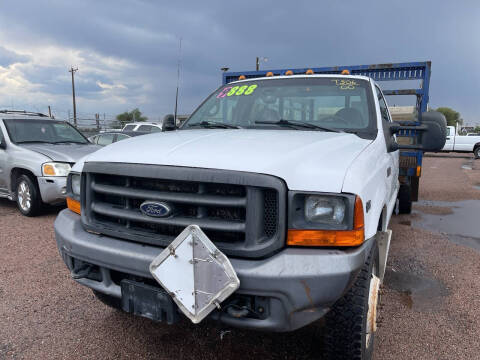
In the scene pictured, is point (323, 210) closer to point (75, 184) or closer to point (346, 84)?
point (75, 184)

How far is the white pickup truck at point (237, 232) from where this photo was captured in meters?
1.75

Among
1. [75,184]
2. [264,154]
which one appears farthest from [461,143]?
[75,184]

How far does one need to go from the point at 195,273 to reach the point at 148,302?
1.30ft

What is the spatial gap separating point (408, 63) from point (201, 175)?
5161mm

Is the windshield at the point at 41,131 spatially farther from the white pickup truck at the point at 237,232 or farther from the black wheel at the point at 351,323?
the black wheel at the point at 351,323

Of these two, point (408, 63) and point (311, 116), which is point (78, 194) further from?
Result: point (408, 63)

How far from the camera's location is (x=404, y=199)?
6.36 metres

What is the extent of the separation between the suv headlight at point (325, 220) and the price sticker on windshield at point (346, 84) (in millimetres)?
1747

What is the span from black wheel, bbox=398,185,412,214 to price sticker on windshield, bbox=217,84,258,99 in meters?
3.66

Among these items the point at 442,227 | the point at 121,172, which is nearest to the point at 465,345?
the point at 121,172

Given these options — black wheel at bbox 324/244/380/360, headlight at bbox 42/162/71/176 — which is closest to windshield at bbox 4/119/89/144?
headlight at bbox 42/162/71/176

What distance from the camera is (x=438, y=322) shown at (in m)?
2.93

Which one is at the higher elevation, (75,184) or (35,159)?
(75,184)

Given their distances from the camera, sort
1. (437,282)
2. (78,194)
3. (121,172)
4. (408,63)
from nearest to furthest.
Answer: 1. (121,172)
2. (78,194)
3. (437,282)
4. (408,63)
